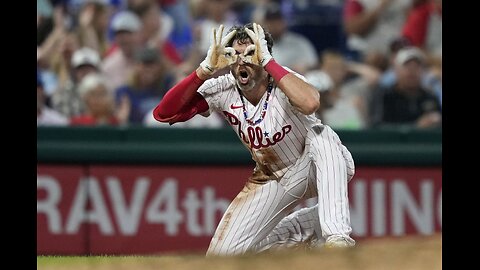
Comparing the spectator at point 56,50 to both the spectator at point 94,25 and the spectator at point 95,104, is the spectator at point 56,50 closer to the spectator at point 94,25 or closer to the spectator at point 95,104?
the spectator at point 94,25

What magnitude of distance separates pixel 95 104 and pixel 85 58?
0.50 m

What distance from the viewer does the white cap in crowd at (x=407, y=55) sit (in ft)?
35.2

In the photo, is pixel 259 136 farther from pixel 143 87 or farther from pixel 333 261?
pixel 143 87

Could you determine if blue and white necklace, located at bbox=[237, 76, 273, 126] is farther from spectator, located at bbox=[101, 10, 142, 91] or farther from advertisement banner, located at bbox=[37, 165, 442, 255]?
spectator, located at bbox=[101, 10, 142, 91]

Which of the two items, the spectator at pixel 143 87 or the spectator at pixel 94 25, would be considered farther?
the spectator at pixel 94 25

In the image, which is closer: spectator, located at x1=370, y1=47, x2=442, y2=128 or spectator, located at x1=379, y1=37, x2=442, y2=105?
spectator, located at x1=370, y1=47, x2=442, y2=128

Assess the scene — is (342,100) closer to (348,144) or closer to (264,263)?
(348,144)

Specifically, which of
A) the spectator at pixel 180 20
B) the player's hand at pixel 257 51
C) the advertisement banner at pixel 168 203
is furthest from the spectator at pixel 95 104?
the player's hand at pixel 257 51

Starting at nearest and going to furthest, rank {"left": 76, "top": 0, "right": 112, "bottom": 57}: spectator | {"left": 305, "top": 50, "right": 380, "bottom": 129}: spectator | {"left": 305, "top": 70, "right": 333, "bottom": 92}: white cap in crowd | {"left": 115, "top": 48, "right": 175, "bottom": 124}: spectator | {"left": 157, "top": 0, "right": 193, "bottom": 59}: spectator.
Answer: {"left": 305, "top": 70, "right": 333, "bottom": 92}: white cap in crowd → {"left": 305, "top": 50, "right": 380, "bottom": 129}: spectator → {"left": 115, "top": 48, "right": 175, "bottom": 124}: spectator → {"left": 76, "top": 0, "right": 112, "bottom": 57}: spectator → {"left": 157, "top": 0, "right": 193, "bottom": 59}: spectator

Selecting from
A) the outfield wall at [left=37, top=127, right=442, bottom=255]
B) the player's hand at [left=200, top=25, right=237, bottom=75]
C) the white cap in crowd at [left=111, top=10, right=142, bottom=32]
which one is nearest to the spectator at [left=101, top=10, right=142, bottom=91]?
the white cap in crowd at [left=111, top=10, right=142, bottom=32]

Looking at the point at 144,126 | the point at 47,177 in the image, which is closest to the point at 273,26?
the point at 144,126

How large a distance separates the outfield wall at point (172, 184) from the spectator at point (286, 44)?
115 centimetres

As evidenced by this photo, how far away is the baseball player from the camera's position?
6.97 m

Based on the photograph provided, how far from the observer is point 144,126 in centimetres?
1006
